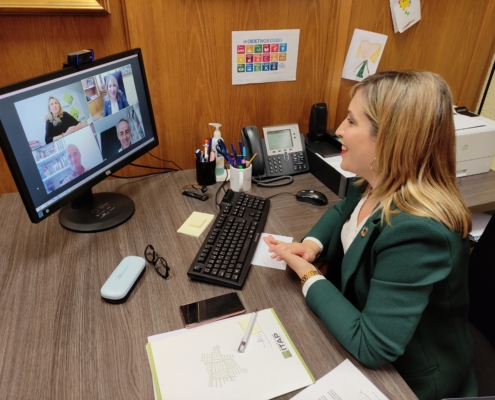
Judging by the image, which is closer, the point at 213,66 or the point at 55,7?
the point at 55,7

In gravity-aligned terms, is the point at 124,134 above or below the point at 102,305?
above

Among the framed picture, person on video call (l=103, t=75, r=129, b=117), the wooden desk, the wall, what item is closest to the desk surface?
the wooden desk

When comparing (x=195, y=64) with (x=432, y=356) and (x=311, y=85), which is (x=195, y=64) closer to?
(x=311, y=85)

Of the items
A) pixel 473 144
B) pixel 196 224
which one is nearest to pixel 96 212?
pixel 196 224

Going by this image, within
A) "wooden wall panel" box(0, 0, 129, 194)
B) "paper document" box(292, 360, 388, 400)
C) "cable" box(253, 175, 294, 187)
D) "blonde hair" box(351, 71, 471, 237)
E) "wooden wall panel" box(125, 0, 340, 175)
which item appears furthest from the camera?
"cable" box(253, 175, 294, 187)

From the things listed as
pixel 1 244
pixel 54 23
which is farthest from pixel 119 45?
pixel 1 244

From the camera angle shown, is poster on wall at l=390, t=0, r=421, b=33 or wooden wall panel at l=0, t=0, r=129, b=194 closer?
wooden wall panel at l=0, t=0, r=129, b=194

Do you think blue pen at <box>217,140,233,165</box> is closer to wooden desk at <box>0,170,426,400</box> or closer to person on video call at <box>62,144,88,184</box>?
wooden desk at <box>0,170,426,400</box>

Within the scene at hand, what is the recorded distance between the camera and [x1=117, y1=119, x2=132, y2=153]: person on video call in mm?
1201

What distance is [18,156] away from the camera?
900mm

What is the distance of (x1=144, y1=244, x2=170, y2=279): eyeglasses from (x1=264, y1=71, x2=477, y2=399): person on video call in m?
0.32

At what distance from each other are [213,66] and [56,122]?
0.67 metres

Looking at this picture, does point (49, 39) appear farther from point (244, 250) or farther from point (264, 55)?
point (244, 250)

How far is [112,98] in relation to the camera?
1142 millimetres
